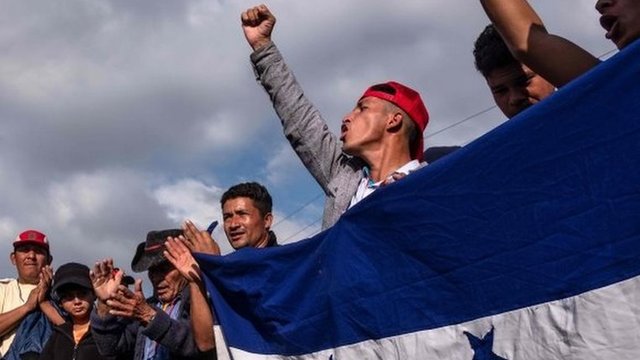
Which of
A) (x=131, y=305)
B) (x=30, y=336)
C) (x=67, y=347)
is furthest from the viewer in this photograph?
(x=30, y=336)

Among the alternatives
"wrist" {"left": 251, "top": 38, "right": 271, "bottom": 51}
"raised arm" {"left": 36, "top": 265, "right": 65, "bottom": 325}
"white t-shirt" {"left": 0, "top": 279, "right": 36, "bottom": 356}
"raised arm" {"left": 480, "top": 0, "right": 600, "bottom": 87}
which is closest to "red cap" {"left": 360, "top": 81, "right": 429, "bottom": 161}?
"wrist" {"left": 251, "top": 38, "right": 271, "bottom": 51}

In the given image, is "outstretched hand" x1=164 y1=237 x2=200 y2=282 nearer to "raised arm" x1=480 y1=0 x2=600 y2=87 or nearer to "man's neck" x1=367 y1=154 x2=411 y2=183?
"man's neck" x1=367 y1=154 x2=411 y2=183

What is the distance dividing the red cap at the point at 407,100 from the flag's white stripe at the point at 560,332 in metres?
1.21

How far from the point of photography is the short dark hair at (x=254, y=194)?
15.8 feet

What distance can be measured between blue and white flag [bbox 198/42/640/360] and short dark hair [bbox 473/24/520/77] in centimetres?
75

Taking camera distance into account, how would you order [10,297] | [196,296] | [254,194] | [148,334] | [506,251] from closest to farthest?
[506,251], [196,296], [148,334], [254,194], [10,297]

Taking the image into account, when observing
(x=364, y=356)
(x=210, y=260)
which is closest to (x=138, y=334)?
(x=210, y=260)

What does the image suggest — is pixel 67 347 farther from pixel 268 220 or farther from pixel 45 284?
pixel 268 220

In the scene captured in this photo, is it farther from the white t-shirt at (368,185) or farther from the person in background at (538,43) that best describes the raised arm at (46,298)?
the person in background at (538,43)

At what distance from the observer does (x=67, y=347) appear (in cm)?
534

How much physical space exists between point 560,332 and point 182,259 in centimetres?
226

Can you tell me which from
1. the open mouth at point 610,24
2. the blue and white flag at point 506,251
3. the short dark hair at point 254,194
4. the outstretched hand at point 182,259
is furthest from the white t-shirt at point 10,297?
the open mouth at point 610,24

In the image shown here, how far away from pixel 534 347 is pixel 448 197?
0.60 meters

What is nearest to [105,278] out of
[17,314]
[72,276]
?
[72,276]
